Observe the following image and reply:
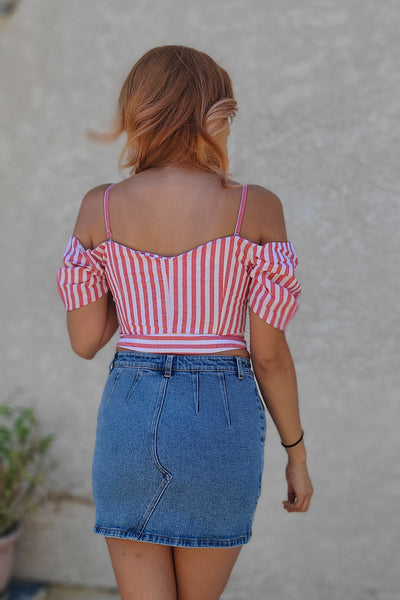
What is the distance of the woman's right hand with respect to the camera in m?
1.67

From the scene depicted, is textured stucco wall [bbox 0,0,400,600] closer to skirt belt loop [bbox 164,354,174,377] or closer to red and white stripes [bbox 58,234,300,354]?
red and white stripes [bbox 58,234,300,354]

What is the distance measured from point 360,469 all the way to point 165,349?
1943mm

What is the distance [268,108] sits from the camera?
3.14 metres

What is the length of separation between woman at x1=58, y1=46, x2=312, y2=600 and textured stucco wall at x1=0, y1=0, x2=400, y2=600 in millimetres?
1534

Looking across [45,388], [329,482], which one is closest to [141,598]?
[329,482]

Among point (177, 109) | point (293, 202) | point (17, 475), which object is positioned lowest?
point (17, 475)

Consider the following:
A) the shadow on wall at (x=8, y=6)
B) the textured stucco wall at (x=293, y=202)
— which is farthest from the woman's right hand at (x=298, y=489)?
the shadow on wall at (x=8, y=6)

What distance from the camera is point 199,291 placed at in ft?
5.05

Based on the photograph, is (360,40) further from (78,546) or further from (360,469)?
(78,546)

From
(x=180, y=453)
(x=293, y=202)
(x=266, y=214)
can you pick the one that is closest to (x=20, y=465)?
(x=293, y=202)

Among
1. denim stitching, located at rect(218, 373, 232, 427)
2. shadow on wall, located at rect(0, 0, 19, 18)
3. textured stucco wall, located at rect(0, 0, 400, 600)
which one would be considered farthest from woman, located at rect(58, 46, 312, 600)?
shadow on wall, located at rect(0, 0, 19, 18)

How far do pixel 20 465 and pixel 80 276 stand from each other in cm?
194

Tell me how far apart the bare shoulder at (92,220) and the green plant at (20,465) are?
76.4 inches

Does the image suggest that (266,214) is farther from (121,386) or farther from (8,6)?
(8,6)
